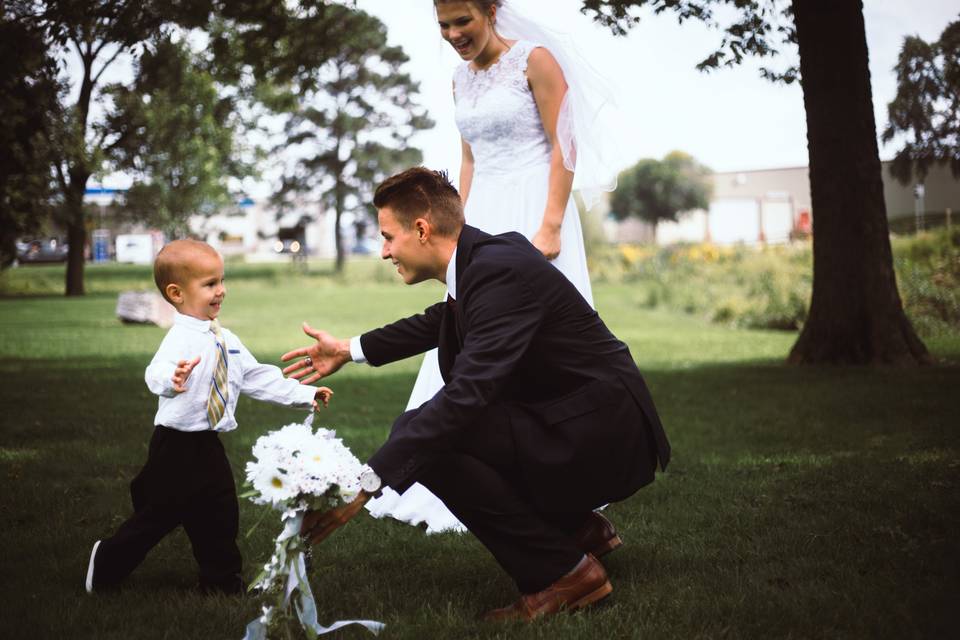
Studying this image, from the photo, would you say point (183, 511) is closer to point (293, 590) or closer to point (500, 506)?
point (293, 590)

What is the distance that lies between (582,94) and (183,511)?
9.52 feet

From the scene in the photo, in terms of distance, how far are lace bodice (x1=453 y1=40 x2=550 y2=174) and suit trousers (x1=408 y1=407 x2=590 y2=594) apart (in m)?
1.85

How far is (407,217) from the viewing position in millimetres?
3629

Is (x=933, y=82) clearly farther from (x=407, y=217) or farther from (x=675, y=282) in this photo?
(x=675, y=282)

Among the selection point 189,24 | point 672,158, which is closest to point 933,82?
point 189,24

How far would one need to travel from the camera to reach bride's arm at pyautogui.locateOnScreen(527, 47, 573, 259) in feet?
15.5

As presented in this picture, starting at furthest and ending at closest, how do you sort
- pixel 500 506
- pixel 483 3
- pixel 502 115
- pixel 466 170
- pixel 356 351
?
pixel 466 170 < pixel 502 115 < pixel 483 3 < pixel 356 351 < pixel 500 506

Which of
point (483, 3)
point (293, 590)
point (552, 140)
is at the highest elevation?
point (483, 3)

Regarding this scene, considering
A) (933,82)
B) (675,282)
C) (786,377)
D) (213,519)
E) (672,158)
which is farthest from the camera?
(672,158)

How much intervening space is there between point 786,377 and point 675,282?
15.2 meters

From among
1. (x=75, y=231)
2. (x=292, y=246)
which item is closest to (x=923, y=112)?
(x=75, y=231)

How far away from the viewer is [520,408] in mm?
3566

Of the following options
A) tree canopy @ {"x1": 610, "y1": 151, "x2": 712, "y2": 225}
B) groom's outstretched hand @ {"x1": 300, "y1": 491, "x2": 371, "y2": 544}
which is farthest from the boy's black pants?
tree canopy @ {"x1": 610, "y1": 151, "x2": 712, "y2": 225}

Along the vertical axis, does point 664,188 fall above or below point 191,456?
above
